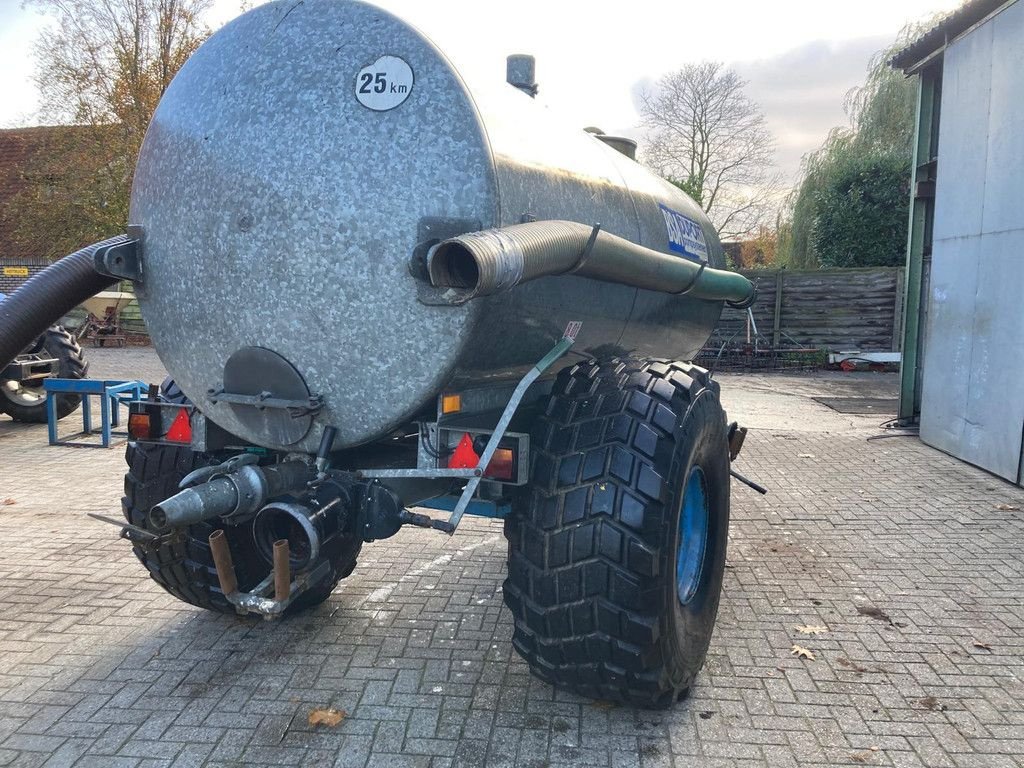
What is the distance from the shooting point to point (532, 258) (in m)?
2.40

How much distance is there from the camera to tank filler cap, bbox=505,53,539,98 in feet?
11.7

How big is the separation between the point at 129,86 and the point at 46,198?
3.93m

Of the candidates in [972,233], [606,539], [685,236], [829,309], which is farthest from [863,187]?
[606,539]

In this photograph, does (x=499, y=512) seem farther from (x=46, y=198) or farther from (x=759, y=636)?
(x=46, y=198)

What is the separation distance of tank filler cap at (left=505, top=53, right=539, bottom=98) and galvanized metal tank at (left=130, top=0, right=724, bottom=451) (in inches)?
16.9

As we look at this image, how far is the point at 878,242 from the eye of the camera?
1909 cm

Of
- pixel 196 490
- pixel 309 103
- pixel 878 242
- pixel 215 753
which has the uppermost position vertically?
pixel 878 242

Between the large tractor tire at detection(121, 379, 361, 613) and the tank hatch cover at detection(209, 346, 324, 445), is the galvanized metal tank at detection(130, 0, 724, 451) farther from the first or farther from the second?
the large tractor tire at detection(121, 379, 361, 613)

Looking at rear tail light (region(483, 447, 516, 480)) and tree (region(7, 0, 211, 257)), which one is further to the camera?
tree (region(7, 0, 211, 257))

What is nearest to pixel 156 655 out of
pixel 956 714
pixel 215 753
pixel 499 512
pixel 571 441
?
pixel 215 753

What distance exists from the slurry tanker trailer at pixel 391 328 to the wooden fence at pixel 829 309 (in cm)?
A: 1471

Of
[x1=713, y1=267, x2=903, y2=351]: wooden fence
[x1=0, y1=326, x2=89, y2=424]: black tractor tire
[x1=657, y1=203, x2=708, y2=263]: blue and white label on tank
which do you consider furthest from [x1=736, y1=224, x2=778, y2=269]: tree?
[x1=657, y1=203, x2=708, y2=263]: blue and white label on tank

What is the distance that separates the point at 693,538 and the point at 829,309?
14.8m

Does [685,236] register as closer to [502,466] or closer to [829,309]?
[502,466]
